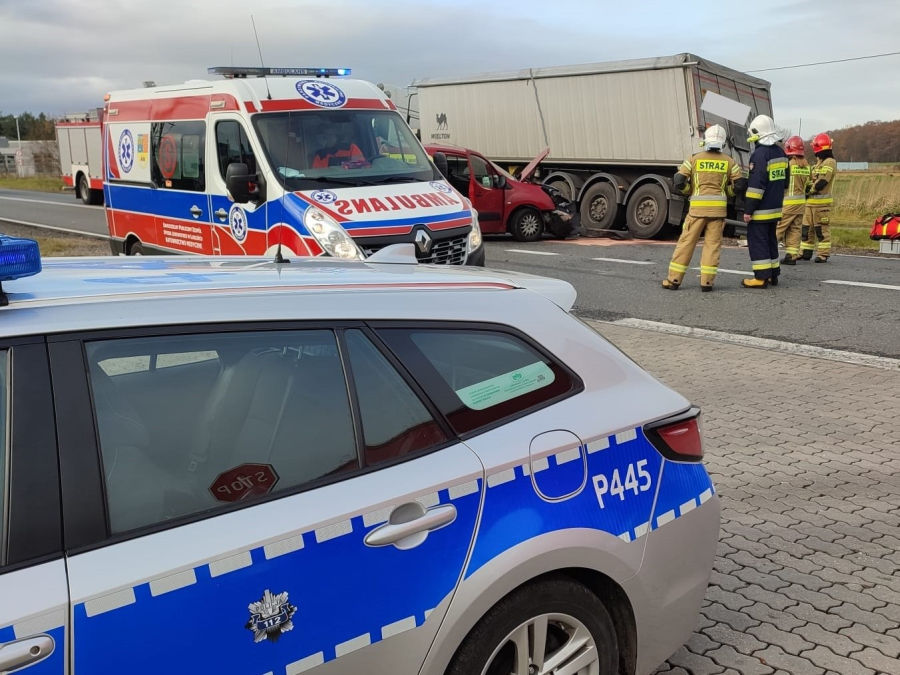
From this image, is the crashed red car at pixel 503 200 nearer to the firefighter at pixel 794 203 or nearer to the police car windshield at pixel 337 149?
the firefighter at pixel 794 203

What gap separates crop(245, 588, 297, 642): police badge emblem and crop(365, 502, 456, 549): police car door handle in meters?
0.23

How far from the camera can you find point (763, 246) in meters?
10.9

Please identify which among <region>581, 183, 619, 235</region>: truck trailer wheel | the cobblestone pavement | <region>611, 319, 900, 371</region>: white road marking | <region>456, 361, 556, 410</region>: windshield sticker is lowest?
the cobblestone pavement

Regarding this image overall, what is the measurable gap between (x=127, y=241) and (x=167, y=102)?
1900mm

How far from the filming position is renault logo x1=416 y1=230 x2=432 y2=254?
8.16m

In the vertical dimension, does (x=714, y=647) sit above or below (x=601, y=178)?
below

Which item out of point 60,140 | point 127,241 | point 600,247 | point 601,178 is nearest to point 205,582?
point 127,241

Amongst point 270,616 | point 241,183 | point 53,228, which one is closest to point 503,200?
point 241,183

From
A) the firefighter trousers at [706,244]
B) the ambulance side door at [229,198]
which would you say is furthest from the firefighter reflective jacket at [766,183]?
the ambulance side door at [229,198]

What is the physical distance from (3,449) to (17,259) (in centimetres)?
43

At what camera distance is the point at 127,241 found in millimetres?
10719

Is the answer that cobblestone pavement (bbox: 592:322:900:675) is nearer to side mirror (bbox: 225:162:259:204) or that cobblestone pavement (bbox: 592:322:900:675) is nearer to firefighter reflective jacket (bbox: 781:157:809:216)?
side mirror (bbox: 225:162:259:204)

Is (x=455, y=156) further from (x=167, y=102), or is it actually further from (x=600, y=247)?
(x=167, y=102)

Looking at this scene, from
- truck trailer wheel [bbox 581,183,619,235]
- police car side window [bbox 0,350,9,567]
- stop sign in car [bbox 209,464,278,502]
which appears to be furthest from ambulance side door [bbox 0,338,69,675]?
truck trailer wheel [bbox 581,183,619,235]
